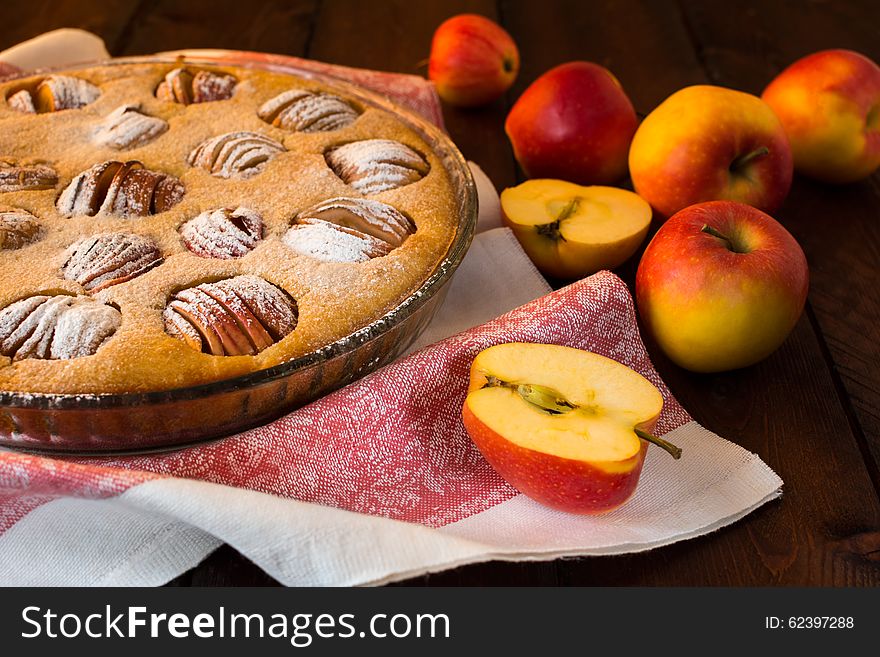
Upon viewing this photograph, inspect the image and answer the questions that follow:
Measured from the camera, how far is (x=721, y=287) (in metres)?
1.10

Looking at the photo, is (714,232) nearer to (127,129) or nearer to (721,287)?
(721,287)

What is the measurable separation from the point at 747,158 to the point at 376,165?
1.61 ft

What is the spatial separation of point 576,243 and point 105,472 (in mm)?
654

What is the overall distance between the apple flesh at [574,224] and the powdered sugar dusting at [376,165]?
0.47 ft

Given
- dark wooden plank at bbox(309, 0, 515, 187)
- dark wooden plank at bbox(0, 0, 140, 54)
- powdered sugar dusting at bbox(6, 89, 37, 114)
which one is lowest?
dark wooden plank at bbox(309, 0, 515, 187)

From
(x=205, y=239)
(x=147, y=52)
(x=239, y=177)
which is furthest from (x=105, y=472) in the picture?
(x=147, y=52)

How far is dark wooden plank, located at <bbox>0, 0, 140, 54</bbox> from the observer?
6.46 ft

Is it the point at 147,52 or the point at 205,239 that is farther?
the point at 147,52

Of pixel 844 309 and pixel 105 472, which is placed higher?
pixel 105 472

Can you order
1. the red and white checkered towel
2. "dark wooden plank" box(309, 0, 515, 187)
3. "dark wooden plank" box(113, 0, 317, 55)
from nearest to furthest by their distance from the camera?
the red and white checkered towel, "dark wooden plank" box(309, 0, 515, 187), "dark wooden plank" box(113, 0, 317, 55)

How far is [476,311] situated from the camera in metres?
1.24

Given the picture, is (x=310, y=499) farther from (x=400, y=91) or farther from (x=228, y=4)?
(x=228, y=4)

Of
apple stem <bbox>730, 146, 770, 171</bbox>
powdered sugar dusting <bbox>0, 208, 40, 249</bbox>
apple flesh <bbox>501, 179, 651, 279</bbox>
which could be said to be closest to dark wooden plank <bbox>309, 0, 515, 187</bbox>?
apple flesh <bbox>501, 179, 651, 279</bbox>

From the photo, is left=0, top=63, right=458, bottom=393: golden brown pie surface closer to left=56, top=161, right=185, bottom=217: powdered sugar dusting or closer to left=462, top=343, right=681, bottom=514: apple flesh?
left=56, top=161, right=185, bottom=217: powdered sugar dusting
